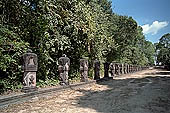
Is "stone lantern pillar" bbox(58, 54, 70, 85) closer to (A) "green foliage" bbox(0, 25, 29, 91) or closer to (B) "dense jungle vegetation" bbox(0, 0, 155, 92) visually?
(B) "dense jungle vegetation" bbox(0, 0, 155, 92)

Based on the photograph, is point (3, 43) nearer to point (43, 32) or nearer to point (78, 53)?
point (43, 32)

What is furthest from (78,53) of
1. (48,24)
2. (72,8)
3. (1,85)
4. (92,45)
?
(1,85)

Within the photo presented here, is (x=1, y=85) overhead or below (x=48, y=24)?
below

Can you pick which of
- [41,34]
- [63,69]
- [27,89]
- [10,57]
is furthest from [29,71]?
[41,34]

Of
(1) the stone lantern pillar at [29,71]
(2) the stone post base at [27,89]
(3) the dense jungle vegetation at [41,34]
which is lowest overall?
(2) the stone post base at [27,89]

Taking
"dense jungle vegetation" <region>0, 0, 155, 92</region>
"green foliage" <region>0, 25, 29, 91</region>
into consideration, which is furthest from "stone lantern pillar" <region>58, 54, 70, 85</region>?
"green foliage" <region>0, 25, 29, 91</region>

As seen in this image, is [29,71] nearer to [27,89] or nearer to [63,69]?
[27,89]

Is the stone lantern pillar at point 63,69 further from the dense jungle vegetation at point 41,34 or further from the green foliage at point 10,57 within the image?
the green foliage at point 10,57

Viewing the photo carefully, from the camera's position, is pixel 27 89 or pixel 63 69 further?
pixel 63 69

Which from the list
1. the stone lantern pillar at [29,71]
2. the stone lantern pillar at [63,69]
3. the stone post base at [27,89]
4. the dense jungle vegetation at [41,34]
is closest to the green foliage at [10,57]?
the dense jungle vegetation at [41,34]

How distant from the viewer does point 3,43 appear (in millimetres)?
6504

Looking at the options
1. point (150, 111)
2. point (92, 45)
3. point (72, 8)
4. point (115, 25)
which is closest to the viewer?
point (150, 111)

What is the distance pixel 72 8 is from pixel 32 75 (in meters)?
6.19

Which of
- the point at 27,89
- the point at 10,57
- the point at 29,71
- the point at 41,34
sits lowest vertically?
the point at 27,89
